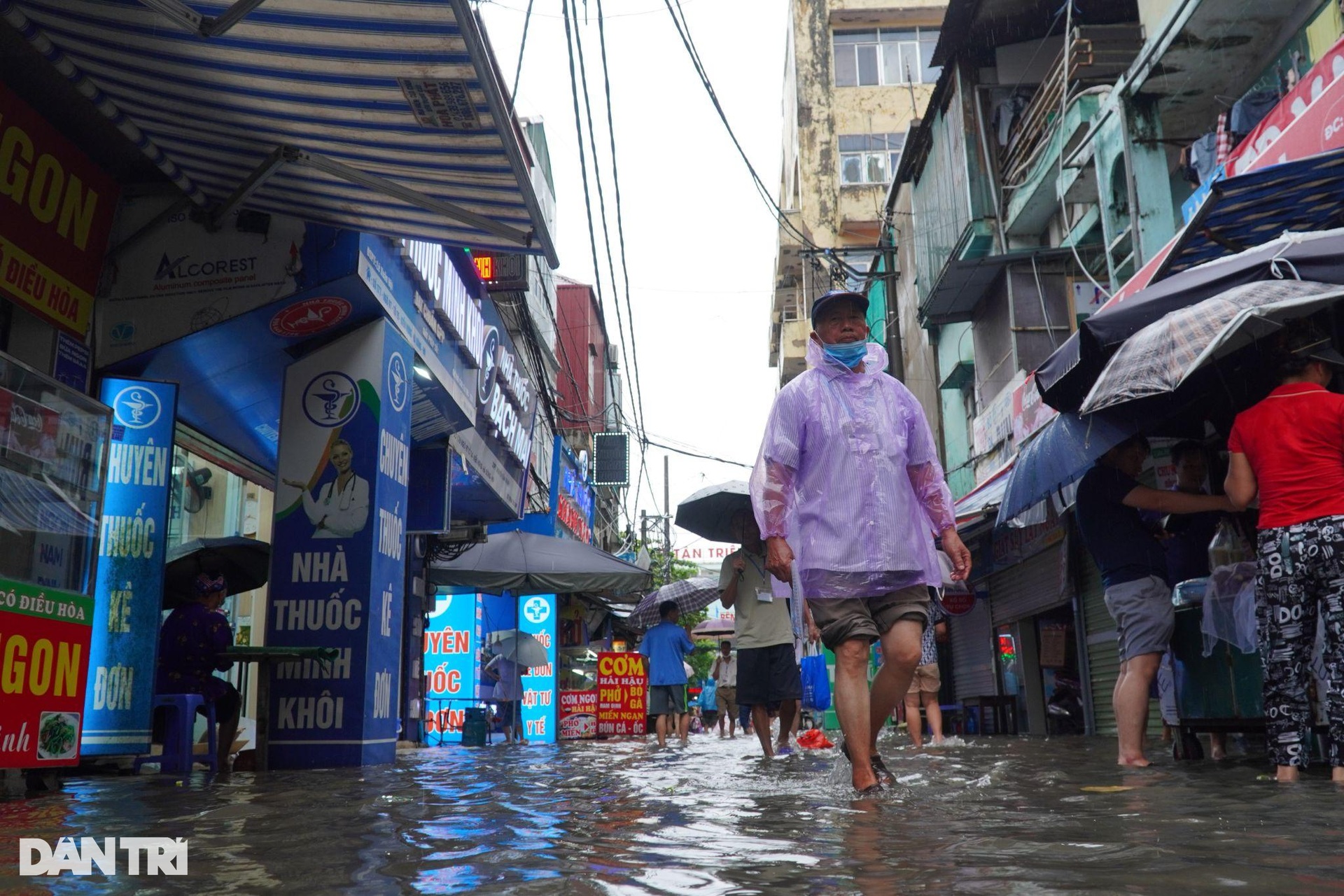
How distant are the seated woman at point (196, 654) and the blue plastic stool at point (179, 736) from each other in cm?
26

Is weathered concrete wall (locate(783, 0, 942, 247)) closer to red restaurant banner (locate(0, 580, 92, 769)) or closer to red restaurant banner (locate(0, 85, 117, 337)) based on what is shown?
red restaurant banner (locate(0, 85, 117, 337))

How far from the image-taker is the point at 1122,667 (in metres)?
5.72

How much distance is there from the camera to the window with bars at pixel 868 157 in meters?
34.2

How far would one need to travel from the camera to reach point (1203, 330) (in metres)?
4.58

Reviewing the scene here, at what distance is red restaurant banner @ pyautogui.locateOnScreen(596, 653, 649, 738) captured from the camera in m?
17.4

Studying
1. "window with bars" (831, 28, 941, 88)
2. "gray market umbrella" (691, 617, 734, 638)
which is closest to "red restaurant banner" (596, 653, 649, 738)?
"gray market umbrella" (691, 617, 734, 638)

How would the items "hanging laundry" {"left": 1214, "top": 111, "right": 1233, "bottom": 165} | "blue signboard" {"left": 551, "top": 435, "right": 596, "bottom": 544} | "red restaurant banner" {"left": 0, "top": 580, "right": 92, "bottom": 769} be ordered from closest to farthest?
"red restaurant banner" {"left": 0, "top": 580, "right": 92, "bottom": 769} < "hanging laundry" {"left": 1214, "top": 111, "right": 1233, "bottom": 165} < "blue signboard" {"left": 551, "top": 435, "right": 596, "bottom": 544}

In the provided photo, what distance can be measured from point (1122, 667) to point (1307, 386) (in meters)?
1.85

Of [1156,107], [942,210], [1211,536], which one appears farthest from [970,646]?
[1211,536]

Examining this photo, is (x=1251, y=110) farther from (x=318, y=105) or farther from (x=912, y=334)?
(x=912, y=334)

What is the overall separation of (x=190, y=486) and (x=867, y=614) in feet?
30.6

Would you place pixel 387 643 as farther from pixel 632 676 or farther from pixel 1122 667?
→ pixel 632 676

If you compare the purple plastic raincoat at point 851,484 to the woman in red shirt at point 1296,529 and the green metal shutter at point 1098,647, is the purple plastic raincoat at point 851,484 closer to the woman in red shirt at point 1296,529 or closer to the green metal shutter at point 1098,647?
the woman in red shirt at point 1296,529

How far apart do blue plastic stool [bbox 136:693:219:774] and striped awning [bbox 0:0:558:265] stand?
3029mm
